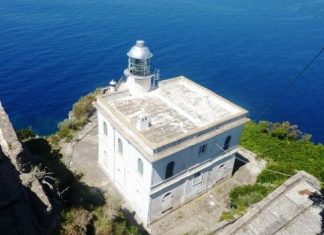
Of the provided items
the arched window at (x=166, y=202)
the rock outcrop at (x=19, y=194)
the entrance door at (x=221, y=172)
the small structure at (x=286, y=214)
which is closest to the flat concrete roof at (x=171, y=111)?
the entrance door at (x=221, y=172)

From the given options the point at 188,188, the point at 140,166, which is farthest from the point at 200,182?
the point at 140,166

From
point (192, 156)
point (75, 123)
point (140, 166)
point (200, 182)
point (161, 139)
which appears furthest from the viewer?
Result: point (75, 123)

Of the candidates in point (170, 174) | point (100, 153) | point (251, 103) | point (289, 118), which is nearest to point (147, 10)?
point (251, 103)

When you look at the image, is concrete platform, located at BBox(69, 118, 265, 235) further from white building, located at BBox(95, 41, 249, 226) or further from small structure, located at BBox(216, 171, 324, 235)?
small structure, located at BBox(216, 171, 324, 235)

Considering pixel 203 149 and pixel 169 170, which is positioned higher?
pixel 203 149

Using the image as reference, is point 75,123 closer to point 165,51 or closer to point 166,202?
point 166,202

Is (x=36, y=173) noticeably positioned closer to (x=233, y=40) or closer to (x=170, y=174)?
(x=170, y=174)

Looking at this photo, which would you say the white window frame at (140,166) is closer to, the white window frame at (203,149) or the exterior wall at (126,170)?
the exterior wall at (126,170)
